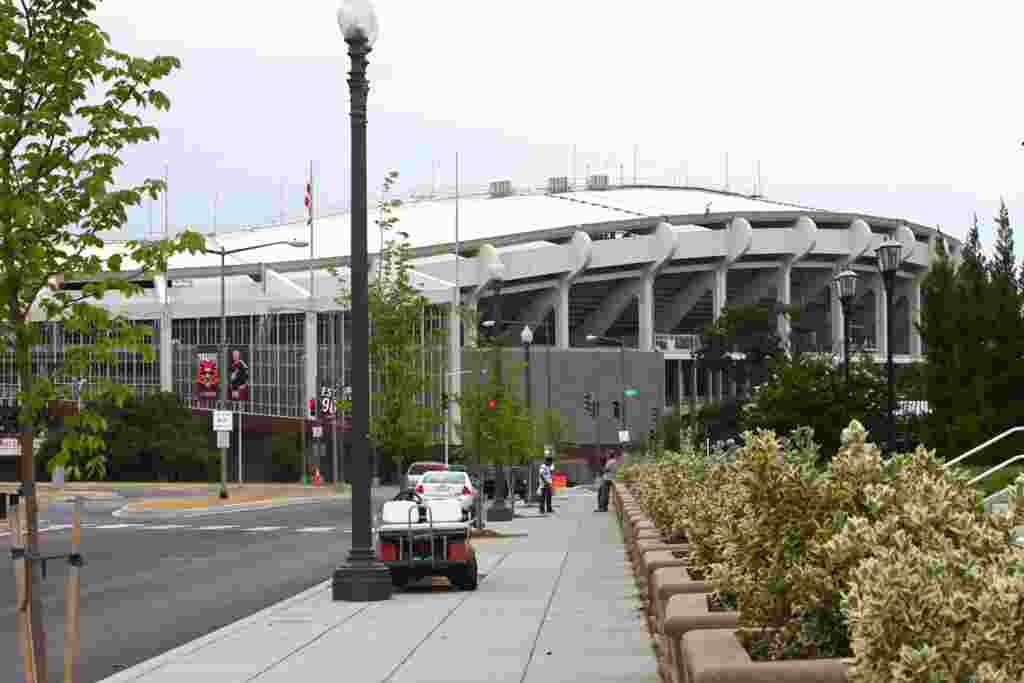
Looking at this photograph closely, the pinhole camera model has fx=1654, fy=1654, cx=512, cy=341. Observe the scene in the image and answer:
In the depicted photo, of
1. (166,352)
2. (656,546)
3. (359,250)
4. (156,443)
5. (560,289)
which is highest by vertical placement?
(560,289)

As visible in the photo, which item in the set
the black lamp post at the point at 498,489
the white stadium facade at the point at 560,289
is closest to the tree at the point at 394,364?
the black lamp post at the point at 498,489

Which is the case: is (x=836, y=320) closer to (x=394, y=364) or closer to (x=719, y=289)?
(x=719, y=289)

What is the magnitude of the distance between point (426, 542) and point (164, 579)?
6515mm

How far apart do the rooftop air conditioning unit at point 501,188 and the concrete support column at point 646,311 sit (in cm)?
2248

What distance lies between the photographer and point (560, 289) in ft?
422

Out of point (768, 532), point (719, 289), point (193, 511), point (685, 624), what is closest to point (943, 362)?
point (768, 532)

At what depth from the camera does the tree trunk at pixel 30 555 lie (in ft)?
35.4

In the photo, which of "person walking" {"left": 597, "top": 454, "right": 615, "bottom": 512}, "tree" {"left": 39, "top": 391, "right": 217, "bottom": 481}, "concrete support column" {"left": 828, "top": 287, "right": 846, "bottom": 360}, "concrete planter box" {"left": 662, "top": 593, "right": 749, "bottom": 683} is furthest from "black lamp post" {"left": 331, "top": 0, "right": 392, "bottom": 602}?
"concrete support column" {"left": 828, "top": 287, "right": 846, "bottom": 360}

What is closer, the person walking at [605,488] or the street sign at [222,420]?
the person walking at [605,488]

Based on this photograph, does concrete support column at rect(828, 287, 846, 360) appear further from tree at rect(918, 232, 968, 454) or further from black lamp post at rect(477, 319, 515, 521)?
tree at rect(918, 232, 968, 454)

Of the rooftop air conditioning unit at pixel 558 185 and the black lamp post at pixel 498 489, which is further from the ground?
the rooftop air conditioning unit at pixel 558 185

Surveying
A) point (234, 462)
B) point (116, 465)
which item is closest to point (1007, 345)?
point (116, 465)

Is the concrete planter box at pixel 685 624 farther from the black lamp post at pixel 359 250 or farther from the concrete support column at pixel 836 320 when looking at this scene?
the concrete support column at pixel 836 320

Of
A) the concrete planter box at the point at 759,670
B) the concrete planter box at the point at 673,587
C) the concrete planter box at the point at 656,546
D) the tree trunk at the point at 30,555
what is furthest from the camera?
the concrete planter box at the point at 656,546
